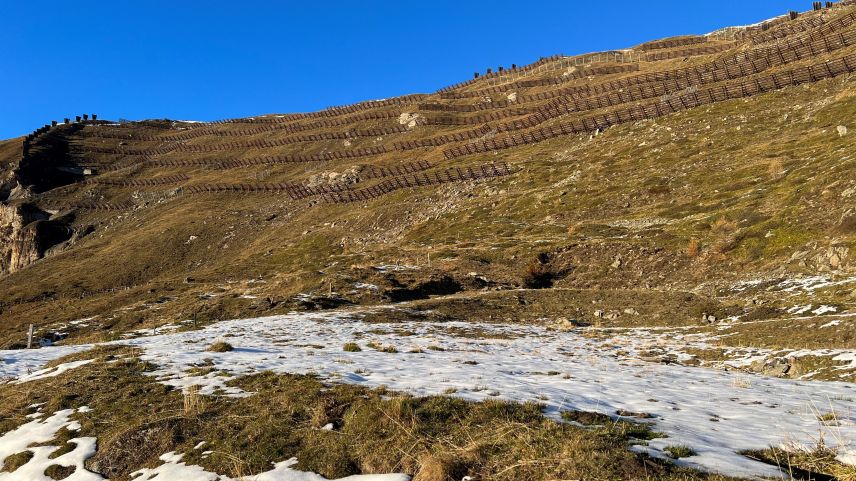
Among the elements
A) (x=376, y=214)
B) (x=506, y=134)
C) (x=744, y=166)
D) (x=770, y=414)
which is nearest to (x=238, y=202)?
(x=376, y=214)

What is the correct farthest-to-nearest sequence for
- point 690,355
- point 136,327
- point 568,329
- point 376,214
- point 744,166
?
point 376,214 → point 744,166 → point 136,327 → point 568,329 → point 690,355

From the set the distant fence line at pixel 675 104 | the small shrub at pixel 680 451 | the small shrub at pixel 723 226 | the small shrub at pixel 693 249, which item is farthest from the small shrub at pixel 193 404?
the distant fence line at pixel 675 104

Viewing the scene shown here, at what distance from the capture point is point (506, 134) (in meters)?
99.6

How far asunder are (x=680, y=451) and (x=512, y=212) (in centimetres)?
5070

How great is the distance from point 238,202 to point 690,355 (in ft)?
302

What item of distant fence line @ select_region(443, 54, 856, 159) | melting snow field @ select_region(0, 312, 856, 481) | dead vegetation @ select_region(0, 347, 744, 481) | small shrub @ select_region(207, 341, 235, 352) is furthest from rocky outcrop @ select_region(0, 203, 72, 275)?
dead vegetation @ select_region(0, 347, 744, 481)

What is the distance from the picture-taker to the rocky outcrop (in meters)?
89.8

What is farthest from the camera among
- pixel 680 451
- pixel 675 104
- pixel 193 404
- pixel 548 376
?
pixel 675 104

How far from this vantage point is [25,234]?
91.2m

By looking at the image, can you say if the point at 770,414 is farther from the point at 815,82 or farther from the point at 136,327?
the point at 815,82

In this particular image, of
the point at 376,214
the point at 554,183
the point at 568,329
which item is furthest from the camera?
the point at 376,214

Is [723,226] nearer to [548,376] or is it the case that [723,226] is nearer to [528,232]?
[528,232]

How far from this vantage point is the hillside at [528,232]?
Result: 22.4 metres

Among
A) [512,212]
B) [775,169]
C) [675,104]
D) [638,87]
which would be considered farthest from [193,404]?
[638,87]
